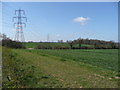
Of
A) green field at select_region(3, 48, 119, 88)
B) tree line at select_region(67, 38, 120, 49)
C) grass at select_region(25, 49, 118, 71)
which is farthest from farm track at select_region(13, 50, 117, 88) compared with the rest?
tree line at select_region(67, 38, 120, 49)

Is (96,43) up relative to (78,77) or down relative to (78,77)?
up

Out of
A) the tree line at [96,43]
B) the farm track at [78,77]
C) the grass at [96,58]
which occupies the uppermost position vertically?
the tree line at [96,43]

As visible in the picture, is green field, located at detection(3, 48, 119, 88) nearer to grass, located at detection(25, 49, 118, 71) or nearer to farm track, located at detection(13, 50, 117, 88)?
farm track, located at detection(13, 50, 117, 88)

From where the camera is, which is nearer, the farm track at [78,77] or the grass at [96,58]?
the farm track at [78,77]

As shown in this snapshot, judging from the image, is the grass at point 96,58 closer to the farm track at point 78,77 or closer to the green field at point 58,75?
the green field at point 58,75

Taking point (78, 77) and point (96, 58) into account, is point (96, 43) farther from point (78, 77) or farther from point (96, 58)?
point (78, 77)

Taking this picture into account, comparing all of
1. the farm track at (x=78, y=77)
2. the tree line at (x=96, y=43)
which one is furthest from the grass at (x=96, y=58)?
the tree line at (x=96, y=43)

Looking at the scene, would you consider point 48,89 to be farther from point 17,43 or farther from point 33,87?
point 17,43

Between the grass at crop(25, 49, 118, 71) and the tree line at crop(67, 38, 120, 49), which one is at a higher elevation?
the tree line at crop(67, 38, 120, 49)

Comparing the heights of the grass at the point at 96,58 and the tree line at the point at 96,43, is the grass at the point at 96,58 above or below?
below

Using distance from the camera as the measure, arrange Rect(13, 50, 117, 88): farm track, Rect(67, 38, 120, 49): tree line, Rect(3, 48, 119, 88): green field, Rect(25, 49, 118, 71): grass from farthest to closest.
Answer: Rect(67, 38, 120, 49): tree line
Rect(25, 49, 118, 71): grass
Rect(13, 50, 117, 88): farm track
Rect(3, 48, 119, 88): green field

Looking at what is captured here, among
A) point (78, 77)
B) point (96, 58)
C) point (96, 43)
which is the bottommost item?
point (96, 58)

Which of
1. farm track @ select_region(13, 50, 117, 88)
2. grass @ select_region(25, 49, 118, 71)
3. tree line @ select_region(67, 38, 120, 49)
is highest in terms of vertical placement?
tree line @ select_region(67, 38, 120, 49)

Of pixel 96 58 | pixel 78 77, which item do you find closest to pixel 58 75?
pixel 78 77
